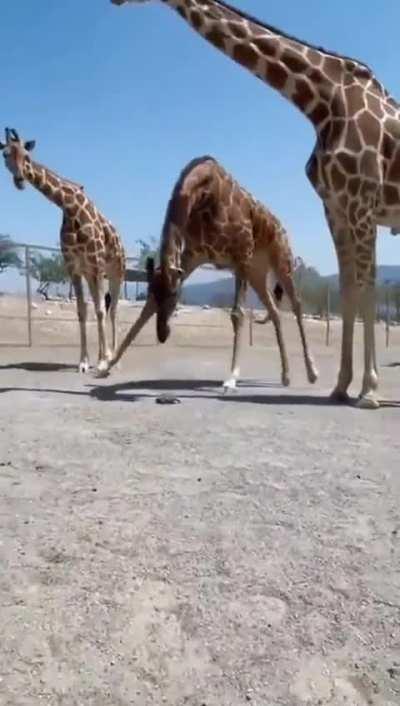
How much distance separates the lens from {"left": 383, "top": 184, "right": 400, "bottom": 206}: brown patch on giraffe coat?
275 inches

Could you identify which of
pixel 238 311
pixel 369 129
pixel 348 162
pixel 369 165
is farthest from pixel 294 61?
pixel 238 311

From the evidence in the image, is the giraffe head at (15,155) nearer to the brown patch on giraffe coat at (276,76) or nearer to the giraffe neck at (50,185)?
the giraffe neck at (50,185)

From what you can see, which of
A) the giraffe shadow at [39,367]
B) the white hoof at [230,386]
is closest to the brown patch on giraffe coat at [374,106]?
the white hoof at [230,386]

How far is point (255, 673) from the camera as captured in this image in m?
2.66

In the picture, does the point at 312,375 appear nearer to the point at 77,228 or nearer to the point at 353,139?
the point at 353,139

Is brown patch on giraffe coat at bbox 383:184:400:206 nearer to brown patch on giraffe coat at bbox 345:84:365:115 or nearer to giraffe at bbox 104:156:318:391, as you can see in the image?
brown patch on giraffe coat at bbox 345:84:365:115

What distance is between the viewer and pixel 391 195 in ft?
23.0

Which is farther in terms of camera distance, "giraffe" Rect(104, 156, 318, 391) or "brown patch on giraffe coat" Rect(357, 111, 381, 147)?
"giraffe" Rect(104, 156, 318, 391)

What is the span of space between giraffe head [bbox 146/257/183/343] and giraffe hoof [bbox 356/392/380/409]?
1.81 m

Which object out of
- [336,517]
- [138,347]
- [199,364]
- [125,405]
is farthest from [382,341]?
[336,517]

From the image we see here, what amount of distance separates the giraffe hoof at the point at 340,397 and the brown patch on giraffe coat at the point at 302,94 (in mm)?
2623

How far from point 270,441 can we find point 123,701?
2.58 m

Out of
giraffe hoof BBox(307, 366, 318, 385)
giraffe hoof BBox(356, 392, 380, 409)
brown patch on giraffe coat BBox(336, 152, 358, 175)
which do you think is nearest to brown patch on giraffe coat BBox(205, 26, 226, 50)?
brown patch on giraffe coat BBox(336, 152, 358, 175)

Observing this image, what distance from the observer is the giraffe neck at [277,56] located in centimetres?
723
